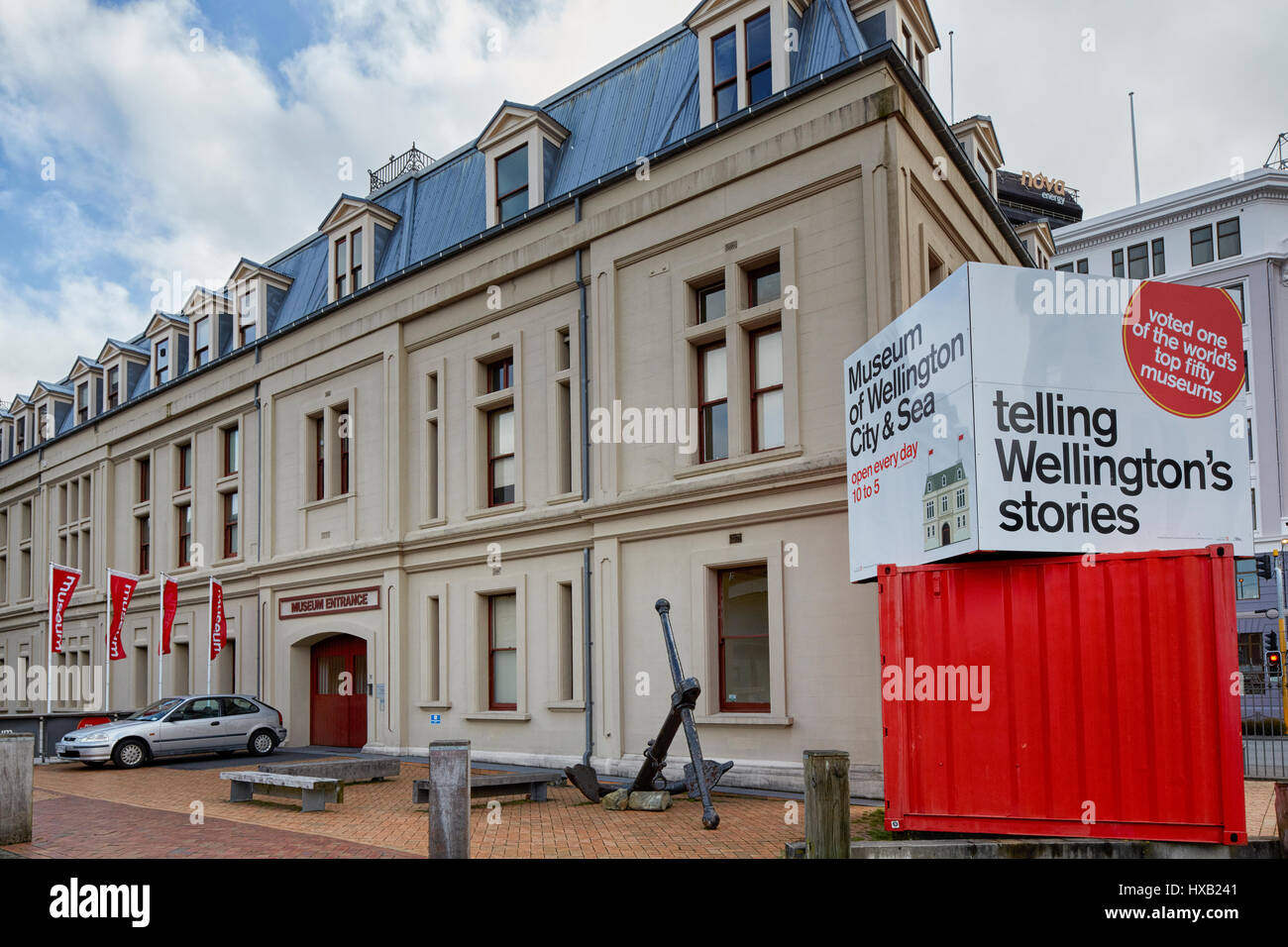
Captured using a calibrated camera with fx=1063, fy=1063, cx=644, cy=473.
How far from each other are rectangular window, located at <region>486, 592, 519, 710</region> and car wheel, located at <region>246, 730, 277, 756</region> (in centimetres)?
573

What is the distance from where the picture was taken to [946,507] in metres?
9.30

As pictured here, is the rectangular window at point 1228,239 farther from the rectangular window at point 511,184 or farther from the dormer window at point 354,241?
the dormer window at point 354,241

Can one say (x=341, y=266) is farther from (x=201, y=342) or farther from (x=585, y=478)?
(x=585, y=478)

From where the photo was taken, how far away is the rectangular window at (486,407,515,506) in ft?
69.6

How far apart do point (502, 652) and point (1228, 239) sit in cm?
4150

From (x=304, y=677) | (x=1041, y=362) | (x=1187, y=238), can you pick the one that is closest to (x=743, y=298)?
(x=1041, y=362)

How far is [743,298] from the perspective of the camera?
1705 centimetres

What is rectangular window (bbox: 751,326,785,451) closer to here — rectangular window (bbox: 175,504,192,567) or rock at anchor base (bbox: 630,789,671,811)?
rock at anchor base (bbox: 630,789,671,811)

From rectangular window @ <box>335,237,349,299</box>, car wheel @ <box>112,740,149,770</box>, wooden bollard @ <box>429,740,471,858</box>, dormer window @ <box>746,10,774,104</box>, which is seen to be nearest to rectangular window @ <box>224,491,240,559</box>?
rectangular window @ <box>335,237,349,299</box>

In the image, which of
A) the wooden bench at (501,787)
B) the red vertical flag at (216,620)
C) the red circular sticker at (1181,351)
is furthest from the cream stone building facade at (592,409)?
the red circular sticker at (1181,351)

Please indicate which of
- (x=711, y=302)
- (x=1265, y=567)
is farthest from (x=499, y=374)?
(x=1265, y=567)

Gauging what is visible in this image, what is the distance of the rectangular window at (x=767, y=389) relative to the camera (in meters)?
16.6
